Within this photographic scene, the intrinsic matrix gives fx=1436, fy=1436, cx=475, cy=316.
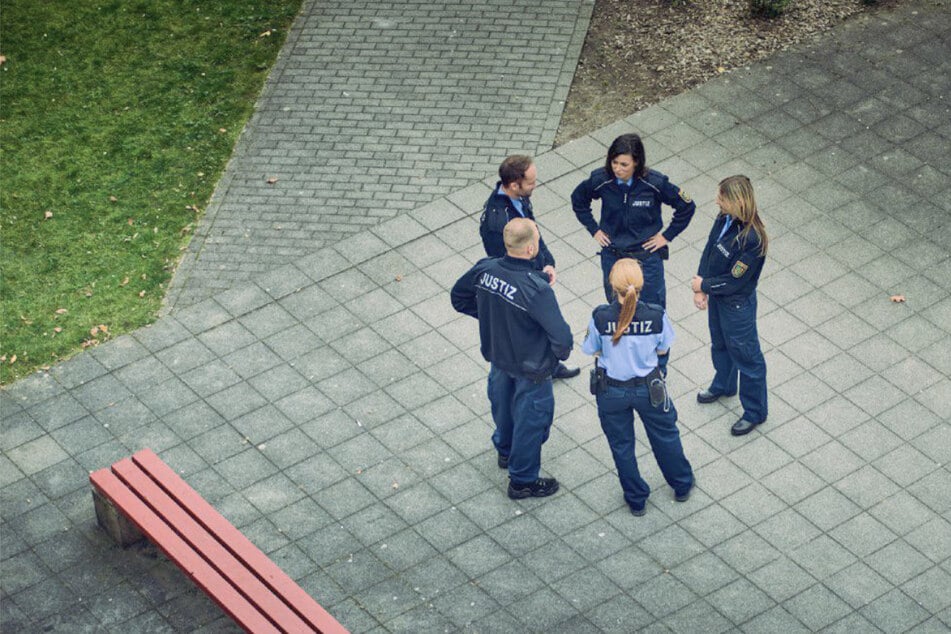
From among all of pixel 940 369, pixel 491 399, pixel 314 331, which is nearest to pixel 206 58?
pixel 314 331

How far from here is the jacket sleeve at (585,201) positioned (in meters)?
9.59

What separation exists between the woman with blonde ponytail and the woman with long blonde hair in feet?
2.03

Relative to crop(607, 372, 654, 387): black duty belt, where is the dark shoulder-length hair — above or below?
above

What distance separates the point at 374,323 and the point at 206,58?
460cm

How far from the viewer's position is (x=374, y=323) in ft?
34.8

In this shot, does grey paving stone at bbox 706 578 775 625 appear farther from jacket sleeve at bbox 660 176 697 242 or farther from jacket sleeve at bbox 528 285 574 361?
jacket sleeve at bbox 660 176 697 242

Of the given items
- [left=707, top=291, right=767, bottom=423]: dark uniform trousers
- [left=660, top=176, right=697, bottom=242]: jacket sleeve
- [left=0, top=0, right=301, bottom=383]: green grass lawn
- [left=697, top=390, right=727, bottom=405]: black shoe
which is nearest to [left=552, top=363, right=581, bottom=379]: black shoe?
[left=697, top=390, right=727, bottom=405]: black shoe

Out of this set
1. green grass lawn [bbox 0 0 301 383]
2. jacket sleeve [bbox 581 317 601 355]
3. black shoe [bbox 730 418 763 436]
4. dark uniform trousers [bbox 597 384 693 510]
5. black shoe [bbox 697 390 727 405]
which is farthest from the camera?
green grass lawn [bbox 0 0 301 383]

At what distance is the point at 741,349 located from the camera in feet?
29.9

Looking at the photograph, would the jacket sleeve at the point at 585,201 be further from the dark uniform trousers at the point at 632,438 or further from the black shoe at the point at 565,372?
the dark uniform trousers at the point at 632,438

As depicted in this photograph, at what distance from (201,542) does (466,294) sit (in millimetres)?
2134

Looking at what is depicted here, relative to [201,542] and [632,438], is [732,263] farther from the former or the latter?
[201,542]

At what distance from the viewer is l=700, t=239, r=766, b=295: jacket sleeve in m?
8.71

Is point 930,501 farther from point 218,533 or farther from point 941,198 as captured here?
point 218,533
